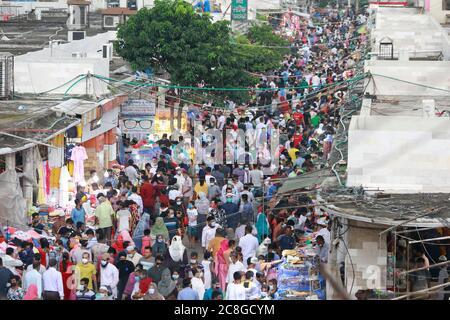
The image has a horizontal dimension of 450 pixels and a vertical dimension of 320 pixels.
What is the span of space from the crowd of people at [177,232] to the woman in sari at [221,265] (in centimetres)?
2

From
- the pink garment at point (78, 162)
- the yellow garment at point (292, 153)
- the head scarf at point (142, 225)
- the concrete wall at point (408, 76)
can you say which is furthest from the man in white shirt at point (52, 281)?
the yellow garment at point (292, 153)

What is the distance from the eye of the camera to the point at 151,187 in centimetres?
2336

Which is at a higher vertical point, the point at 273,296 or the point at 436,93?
the point at 436,93

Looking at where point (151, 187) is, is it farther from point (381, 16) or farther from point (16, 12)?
point (16, 12)

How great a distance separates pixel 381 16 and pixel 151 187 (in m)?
24.4

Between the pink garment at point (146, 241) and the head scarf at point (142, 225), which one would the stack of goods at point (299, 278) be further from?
the head scarf at point (142, 225)

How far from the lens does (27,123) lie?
22812 millimetres

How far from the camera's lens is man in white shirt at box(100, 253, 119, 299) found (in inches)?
699

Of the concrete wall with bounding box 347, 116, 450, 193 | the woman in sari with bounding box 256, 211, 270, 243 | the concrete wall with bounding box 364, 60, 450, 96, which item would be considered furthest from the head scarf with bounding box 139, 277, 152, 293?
the concrete wall with bounding box 364, 60, 450, 96

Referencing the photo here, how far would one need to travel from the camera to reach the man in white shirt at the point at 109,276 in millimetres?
17766

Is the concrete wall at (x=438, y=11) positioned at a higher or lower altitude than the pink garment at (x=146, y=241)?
higher
